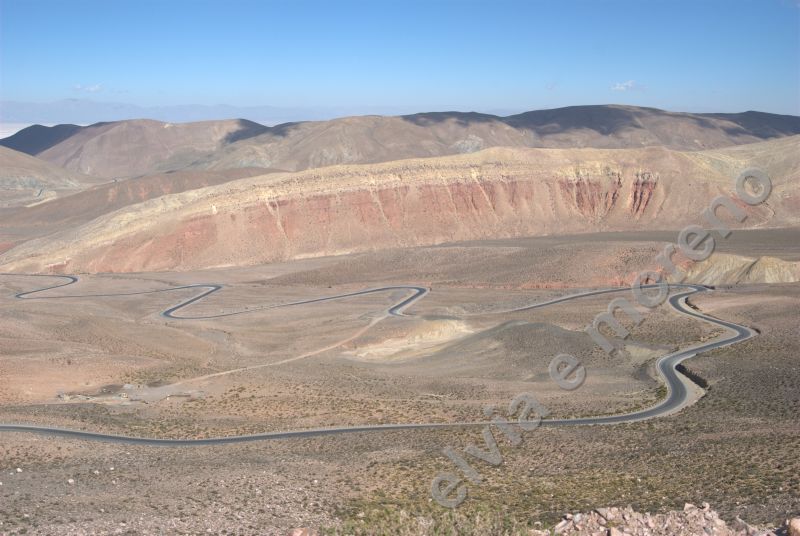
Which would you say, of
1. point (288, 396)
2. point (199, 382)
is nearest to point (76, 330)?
point (199, 382)

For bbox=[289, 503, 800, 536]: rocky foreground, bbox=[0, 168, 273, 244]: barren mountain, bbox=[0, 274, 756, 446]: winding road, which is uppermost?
bbox=[0, 168, 273, 244]: barren mountain

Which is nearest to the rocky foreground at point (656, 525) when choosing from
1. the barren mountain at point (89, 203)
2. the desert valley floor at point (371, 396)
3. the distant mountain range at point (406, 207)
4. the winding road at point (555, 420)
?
the desert valley floor at point (371, 396)

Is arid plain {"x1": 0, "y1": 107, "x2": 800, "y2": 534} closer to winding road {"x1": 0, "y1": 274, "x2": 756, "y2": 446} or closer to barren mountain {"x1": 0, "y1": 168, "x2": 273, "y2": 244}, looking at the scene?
winding road {"x1": 0, "y1": 274, "x2": 756, "y2": 446}

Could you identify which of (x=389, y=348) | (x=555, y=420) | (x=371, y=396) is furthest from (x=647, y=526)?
(x=389, y=348)

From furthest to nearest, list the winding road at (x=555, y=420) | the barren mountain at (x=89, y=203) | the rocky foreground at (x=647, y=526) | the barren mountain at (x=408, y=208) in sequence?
the barren mountain at (x=89, y=203) < the barren mountain at (x=408, y=208) < the winding road at (x=555, y=420) < the rocky foreground at (x=647, y=526)

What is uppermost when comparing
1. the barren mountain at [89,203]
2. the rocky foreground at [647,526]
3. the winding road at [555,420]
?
the barren mountain at [89,203]

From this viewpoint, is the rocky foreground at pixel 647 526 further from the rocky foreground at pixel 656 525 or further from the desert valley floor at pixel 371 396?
the desert valley floor at pixel 371 396

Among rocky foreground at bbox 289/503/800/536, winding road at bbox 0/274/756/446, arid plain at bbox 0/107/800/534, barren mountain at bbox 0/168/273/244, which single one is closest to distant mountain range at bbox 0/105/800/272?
arid plain at bbox 0/107/800/534
